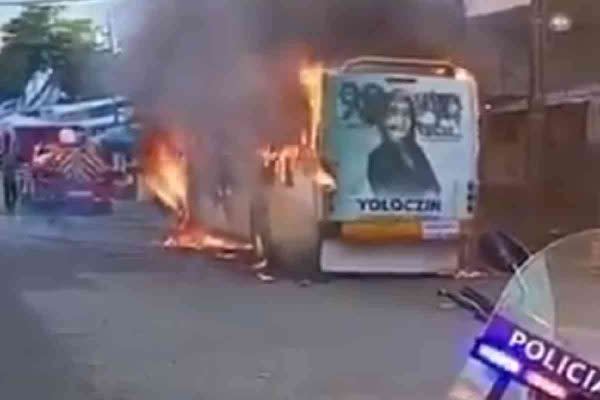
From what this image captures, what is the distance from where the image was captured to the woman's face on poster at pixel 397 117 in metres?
14.6

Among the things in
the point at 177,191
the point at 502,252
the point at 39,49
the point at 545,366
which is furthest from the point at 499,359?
the point at 39,49

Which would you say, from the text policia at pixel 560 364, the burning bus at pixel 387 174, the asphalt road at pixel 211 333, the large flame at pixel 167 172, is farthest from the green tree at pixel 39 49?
the text policia at pixel 560 364

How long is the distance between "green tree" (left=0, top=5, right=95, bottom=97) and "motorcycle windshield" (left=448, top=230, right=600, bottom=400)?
2989 cm

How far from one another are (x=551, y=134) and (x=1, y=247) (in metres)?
6.66

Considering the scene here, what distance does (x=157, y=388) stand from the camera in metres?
8.59

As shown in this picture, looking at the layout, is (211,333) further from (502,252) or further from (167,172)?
(167,172)

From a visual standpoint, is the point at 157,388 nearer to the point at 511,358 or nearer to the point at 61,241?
the point at 511,358

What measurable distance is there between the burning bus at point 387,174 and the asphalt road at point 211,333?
40 centimetres

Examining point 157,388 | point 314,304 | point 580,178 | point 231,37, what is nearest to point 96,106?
point 231,37

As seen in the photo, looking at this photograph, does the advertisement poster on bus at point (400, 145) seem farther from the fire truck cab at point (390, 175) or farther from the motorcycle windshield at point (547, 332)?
the motorcycle windshield at point (547, 332)

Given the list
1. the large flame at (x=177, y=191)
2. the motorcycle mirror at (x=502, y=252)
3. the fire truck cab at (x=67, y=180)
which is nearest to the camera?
the motorcycle mirror at (x=502, y=252)

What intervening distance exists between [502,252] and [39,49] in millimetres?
32584

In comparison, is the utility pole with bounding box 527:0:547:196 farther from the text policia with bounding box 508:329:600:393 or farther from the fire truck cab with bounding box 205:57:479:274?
the text policia with bounding box 508:329:600:393

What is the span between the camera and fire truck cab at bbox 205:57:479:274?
14.5m
